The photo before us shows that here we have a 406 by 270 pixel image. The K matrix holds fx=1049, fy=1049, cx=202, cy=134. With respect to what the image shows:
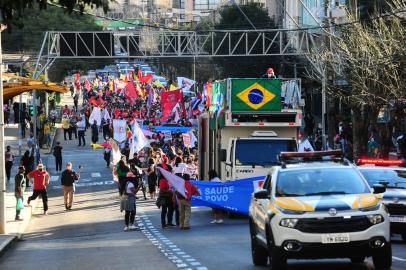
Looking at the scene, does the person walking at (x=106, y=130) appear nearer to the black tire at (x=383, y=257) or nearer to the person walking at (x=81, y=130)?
the person walking at (x=81, y=130)

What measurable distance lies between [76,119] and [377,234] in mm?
56880

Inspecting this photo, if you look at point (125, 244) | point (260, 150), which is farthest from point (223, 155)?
point (125, 244)

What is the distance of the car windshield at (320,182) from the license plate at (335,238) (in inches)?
37.3

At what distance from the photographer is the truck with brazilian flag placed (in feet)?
91.2

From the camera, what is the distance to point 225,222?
28.4 m

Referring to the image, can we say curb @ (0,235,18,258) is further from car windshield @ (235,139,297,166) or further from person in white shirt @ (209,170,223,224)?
car windshield @ (235,139,297,166)

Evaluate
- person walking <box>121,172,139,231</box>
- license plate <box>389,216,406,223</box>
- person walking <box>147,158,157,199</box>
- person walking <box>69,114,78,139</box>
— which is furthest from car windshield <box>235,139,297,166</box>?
person walking <box>69,114,78,139</box>

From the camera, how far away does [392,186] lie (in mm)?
21828

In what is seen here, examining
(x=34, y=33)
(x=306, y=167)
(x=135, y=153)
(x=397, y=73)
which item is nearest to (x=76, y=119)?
(x=34, y=33)

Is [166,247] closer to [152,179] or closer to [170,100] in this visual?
[152,179]

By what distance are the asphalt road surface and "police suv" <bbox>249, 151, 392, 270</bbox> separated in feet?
3.86

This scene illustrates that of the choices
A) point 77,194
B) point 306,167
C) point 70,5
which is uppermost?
point 70,5

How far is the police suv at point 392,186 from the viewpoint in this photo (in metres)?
21.2

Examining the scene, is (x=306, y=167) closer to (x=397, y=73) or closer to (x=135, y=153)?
(x=397, y=73)
